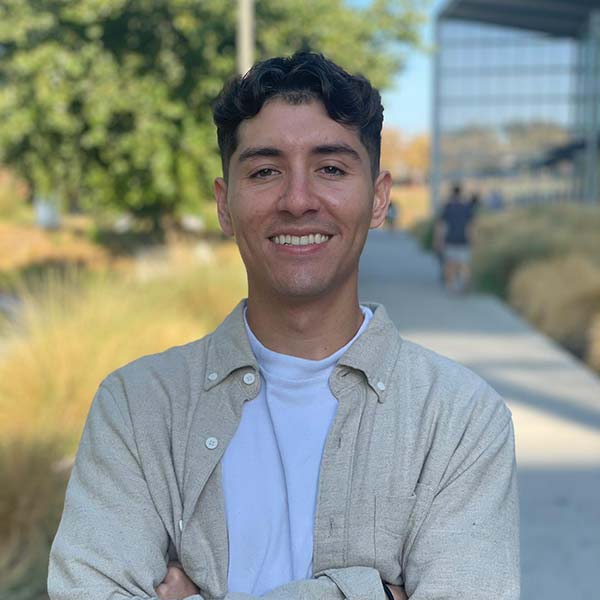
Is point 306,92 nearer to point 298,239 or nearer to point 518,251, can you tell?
point 298,239

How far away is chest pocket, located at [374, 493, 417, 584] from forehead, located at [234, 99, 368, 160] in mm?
719

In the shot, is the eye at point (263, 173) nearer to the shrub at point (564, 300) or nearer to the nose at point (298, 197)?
the nose at point (298, 197)

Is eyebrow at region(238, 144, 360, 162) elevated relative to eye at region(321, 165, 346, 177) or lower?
elevated

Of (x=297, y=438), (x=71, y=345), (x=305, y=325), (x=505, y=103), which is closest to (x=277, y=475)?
(x=297, y=438)

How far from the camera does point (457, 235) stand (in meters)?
14.8

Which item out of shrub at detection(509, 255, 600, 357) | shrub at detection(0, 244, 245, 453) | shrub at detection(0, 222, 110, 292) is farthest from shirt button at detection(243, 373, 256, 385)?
shrub at detection(0, 222, 110, 292)

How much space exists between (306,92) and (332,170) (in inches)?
6.6

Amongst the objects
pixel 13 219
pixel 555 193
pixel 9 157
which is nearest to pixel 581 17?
pixel 555 193

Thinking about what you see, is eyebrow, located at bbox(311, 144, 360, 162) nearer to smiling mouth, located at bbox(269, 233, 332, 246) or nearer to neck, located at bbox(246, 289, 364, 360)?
smiling mouth, located at bbox(269, 233, 332, 246)

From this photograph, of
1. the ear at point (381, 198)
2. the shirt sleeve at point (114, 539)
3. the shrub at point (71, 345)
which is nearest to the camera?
the shirt sleeve at point (114, 539)

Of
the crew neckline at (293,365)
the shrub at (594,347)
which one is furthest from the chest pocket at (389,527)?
the shrub at (594,347)

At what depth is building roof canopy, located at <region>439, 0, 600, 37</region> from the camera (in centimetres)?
4575

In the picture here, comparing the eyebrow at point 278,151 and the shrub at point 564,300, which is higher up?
the eyebrow at point 278,151

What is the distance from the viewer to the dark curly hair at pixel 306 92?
2.10 meters
